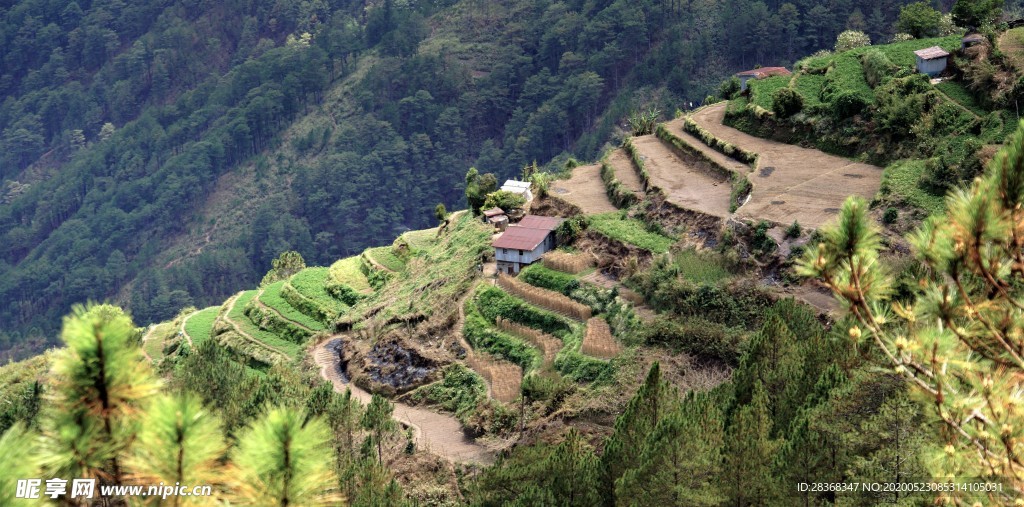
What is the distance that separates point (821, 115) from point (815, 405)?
24.6 metres

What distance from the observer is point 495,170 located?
105m

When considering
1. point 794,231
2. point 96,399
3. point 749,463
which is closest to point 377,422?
point 749,463

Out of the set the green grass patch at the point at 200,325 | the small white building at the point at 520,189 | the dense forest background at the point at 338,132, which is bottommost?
the dense forest background at the point at 338,132

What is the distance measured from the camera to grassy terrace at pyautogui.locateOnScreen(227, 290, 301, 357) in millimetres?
47062

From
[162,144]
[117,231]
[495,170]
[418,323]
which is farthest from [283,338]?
[162,144]

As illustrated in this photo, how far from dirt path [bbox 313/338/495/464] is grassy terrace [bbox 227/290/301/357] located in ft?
28.5

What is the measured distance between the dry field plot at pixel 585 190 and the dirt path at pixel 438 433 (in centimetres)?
1138

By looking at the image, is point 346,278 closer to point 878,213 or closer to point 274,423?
point 878,213

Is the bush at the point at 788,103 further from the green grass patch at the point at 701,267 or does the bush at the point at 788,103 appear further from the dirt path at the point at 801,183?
the green grass patch at the point at 701,267

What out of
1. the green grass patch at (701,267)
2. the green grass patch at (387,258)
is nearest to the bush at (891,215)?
the green grass patch at (701,267)

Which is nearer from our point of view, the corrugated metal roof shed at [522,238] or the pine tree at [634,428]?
the pine tree at [634,428]

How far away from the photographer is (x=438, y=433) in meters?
32.3

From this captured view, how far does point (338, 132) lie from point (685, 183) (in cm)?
7596

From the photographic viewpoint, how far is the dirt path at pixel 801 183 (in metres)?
34.1
